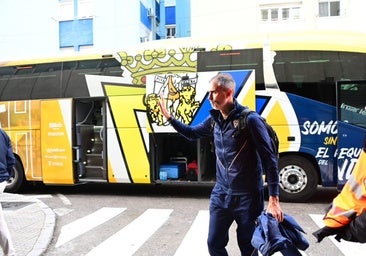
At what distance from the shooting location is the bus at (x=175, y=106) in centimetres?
868

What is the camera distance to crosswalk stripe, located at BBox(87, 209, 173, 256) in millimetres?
5793

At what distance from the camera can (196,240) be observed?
6246 millimetres

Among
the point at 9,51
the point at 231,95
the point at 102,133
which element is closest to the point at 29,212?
the point at 102,133

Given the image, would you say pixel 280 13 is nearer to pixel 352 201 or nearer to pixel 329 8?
pixel 329 8

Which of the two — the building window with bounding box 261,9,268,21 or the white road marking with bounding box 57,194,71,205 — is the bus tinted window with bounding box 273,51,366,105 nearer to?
the white road marking with bounding box 57,194,71,205

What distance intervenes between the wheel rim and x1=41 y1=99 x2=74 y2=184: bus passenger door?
189 inches

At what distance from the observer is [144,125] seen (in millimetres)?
9641

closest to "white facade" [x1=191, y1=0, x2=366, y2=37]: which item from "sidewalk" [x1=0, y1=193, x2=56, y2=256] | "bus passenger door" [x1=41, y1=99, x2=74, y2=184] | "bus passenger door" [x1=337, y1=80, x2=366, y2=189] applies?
"bus passenger door" [x1=41, y1=99, x2=74, y2=184]

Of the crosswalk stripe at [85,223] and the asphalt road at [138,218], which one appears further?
the crosswalk stripe at [85,223]

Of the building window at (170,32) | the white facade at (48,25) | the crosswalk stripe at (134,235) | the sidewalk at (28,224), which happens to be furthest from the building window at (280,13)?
the sidewalk at (28,224)

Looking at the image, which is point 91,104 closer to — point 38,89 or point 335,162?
point 38,89

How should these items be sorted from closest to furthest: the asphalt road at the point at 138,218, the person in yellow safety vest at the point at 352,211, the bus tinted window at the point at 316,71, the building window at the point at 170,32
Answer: the person in yellow safety vest at the point at 352,211 → the asphalt road at the point at 138,218 → the bus tinted window at the point at 316,71 → the building window at the point at 170,32

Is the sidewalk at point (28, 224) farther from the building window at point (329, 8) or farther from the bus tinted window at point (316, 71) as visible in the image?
the building window at point (329, 8)

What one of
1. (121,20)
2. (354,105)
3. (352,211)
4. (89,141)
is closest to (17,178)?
(89,141)
